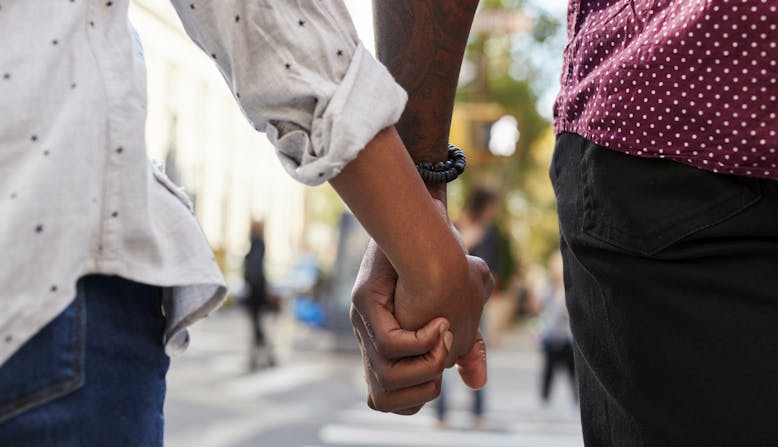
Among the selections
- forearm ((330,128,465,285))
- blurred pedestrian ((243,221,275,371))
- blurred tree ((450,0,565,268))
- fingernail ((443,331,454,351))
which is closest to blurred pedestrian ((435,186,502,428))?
blurred pedestrian ((243,221,275,371))

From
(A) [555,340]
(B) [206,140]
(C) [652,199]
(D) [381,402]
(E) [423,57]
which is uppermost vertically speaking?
(B) [206,140]

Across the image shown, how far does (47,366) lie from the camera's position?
3.31 feet

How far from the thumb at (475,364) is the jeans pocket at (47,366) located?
712 millimetres

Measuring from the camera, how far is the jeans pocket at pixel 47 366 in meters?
0.99

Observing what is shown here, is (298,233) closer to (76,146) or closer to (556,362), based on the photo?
(556,362)

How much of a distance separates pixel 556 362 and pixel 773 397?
9344mm

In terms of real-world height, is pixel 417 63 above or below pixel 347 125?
above

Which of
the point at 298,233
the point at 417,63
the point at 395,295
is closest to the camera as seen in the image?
the point at 395,295

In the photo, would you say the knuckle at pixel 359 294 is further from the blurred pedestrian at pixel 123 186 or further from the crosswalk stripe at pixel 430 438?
the crosswalk stripe at pixel 430 438

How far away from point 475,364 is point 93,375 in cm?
71

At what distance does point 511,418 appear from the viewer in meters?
9.50

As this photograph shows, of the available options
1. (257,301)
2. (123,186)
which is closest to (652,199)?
(123,186)

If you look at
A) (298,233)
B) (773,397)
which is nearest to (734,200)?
(773,397)

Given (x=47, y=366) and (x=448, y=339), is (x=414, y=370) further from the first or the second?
(x=47, y=366)
